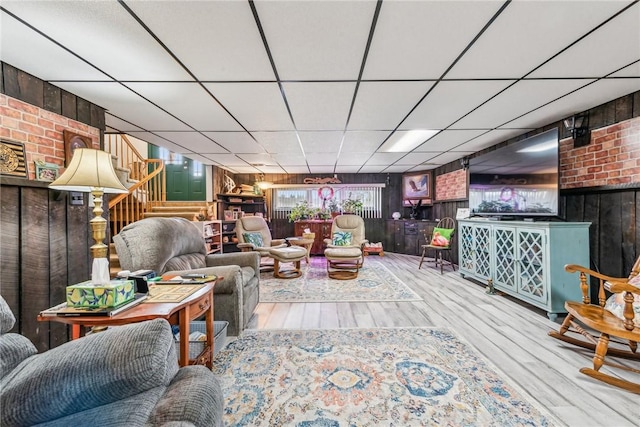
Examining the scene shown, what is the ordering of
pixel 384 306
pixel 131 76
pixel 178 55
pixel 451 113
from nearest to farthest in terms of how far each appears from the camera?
pixel 178 55 < pixel 131 76 < pixel 451 113 < pixel 384 306

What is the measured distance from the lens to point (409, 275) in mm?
4391

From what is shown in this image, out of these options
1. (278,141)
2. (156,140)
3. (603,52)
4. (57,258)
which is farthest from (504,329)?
(156,140)

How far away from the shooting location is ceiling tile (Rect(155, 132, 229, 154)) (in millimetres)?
3436

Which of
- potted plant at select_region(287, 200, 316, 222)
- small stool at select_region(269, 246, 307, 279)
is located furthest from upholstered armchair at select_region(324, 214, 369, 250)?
potted plant at select_region(287, 200, 316, 222)

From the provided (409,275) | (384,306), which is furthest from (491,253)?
(384,306)

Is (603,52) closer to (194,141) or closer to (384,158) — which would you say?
(384,158)

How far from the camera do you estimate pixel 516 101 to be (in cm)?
248

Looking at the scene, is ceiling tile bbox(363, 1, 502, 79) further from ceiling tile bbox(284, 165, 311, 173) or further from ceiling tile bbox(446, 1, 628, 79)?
ceiling tile bbox(284, 165, 311, 173)

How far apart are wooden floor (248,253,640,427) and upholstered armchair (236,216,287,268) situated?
1457 mm

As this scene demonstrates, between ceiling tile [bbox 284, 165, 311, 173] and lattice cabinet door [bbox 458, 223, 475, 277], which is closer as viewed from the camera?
lattice cabinet door [bbox 458, 223, 475, 277]

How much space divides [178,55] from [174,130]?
5.86 feet

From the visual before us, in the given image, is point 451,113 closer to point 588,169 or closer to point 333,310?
point 588,169

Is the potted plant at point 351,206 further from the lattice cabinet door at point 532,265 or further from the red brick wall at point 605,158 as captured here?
the red brick wall at point 605,158

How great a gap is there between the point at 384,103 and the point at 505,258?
247 cm
